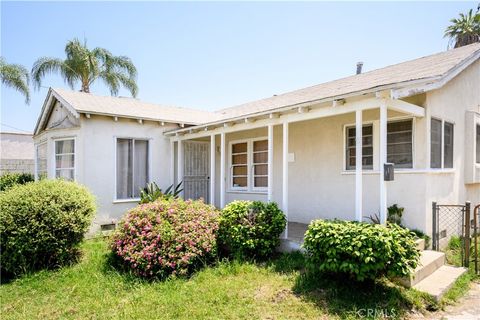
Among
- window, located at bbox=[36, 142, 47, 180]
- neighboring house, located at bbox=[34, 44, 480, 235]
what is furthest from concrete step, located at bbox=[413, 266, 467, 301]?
window, located at bbox=[36, 142, 47, 180]

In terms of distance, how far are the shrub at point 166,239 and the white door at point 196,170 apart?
409 centimetres

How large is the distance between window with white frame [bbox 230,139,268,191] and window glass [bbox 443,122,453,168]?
4.91 meters

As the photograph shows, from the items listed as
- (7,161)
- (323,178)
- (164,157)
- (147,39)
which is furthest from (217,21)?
(7,161)

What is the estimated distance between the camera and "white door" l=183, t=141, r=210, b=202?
1119cm

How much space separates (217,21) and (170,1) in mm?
1708

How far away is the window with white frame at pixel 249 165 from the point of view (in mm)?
10117

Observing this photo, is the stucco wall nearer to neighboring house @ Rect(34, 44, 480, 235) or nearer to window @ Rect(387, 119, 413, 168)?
neighboring house @ Rect(34, 44, 480, 235)

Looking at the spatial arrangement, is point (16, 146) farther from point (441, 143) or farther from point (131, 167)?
point (441, 143)

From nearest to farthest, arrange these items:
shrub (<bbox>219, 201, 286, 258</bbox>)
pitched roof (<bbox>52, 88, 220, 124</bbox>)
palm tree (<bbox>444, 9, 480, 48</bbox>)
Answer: shrub (<bbox>219, 201, 286, 258</bbox>) < pitched roof (<bbox>52, 88, 220, 124</bbox>) < palm tree (<bbox>444, 9, 480, 48</bbox>)

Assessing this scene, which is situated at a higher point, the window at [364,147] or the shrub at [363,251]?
the window at [364,147]

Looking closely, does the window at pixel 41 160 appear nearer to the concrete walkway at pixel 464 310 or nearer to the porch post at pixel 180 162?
the porch post at pixel 180 162

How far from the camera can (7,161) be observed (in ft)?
66.4

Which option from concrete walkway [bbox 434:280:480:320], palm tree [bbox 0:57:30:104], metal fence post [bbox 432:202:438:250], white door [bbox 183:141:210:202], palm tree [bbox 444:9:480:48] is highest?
palm tree [bbox 444:9:480:48]

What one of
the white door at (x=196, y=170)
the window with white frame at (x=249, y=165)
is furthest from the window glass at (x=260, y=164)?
the white door at (x=196, y=170)
